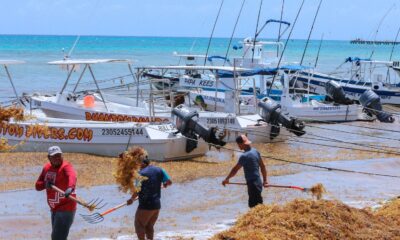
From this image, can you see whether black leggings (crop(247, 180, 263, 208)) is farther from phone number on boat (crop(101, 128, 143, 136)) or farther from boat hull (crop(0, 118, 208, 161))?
phone number on boat (crop(101, 128, 143, 136))

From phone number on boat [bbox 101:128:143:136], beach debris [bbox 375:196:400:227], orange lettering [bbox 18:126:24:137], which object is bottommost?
orange lettering [bbox 18:126:24:137]

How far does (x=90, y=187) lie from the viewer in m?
14.0

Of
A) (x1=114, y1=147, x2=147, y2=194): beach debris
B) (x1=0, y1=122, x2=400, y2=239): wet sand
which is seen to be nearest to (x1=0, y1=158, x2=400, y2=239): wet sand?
(x1=0, y1=122, x2=400, y2=239): wet sand

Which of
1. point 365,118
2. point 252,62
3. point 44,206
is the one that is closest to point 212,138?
point 44,206

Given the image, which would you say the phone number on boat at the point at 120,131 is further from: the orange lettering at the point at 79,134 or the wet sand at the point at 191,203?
the wet sand at the point at 191,203

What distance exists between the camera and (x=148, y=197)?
8.56m

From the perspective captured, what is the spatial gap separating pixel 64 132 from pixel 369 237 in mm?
10770

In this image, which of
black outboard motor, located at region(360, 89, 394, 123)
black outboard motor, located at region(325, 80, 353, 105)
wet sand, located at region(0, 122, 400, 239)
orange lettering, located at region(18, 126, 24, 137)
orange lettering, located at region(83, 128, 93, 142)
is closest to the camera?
wet sand, located at region(0, 122, 400, 239)

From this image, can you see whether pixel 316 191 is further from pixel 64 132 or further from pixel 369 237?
pixel 64 132

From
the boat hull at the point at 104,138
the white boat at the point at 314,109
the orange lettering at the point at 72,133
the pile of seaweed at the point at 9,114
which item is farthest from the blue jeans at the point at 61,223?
the white boat at the point at 314,109

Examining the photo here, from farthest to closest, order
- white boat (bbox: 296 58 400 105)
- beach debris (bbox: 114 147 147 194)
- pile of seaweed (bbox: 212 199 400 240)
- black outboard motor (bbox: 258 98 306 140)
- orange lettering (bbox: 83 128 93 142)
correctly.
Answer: white boat (bbox: 296 58 400 105) < black outboard motor (bbox: 258 98 306 140) < orange lettering (bbox: 83 128 93 142) < beach debris (bbox: 114 147 147 194) < pile of seaweed (bbox: 212 199 400 240)

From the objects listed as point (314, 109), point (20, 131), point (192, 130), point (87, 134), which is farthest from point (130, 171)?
point (314, 109)

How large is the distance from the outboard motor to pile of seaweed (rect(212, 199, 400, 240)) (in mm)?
7942

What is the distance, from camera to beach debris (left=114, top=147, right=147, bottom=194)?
8.49 meters
